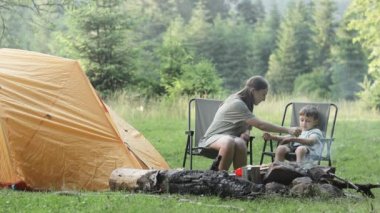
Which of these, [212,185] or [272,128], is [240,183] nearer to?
[212,185]

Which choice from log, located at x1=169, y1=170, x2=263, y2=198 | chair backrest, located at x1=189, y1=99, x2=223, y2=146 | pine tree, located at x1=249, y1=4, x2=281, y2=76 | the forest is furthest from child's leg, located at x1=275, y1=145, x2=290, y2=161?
pine tree, located at x1=249, y1=4, x2=281, y2=76

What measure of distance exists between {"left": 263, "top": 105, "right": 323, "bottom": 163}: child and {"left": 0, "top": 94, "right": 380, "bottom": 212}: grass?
28.7 inches

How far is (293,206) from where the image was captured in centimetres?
470

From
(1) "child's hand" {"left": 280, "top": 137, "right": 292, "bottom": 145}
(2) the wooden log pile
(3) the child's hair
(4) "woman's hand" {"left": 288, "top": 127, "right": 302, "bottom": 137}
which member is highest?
(3) the child's hair

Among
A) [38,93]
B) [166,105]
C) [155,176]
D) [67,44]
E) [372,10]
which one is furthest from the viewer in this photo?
[372,10]

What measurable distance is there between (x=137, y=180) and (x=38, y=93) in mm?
1597

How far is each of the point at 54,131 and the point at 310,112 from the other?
8.68 feet

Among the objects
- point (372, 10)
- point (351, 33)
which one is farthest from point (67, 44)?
point (351, 33)

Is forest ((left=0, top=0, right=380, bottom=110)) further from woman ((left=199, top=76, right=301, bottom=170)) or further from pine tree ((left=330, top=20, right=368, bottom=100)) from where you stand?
woman ((left=199, top=76, right=301, bottom=170))

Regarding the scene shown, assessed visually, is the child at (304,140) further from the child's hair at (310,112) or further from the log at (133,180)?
the log at (133,180)

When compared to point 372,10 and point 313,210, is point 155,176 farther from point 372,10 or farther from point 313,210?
point 372,10

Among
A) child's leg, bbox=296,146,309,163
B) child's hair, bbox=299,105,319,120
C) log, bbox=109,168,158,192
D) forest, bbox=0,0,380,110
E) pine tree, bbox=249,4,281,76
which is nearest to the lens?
log, bbox=109,168,158,192

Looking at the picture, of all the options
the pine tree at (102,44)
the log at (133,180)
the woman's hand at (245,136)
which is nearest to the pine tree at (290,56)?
the pine tree at (102,44)

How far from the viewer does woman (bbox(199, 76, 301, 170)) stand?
6105 millimetres
